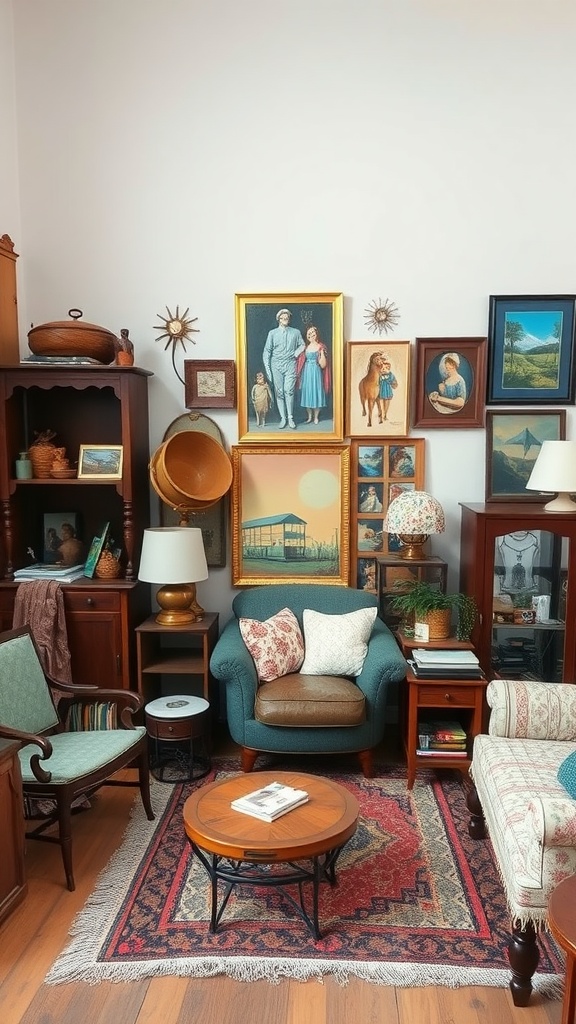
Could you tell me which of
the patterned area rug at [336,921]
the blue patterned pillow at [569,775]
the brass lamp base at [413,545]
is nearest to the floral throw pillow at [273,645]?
the brass lamp base at [413,545]

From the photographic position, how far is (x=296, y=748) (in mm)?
3611

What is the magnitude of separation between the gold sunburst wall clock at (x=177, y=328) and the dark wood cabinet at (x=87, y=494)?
0.27 meters

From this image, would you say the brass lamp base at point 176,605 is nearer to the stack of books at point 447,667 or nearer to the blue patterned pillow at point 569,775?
the stack of books at point 447,667

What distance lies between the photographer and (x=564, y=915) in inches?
71.7

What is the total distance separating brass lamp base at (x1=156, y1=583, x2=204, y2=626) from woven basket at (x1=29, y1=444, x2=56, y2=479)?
93cm

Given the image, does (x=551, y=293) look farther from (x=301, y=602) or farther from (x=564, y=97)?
(x=301, y=602)

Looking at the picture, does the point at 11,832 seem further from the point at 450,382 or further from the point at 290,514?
the point at 450,382

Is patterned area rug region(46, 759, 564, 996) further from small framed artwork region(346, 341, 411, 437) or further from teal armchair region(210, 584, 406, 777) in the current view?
small framed artwork region(346, 341, 411, 437)

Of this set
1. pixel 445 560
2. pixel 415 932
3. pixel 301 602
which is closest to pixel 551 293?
pixel 445 560

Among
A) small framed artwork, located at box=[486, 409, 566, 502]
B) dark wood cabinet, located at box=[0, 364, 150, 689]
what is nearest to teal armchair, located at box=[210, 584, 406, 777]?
dark wood cabinet, located at box=[0, 364, 150, 689]

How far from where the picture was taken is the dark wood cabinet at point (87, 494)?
3869 millimetres

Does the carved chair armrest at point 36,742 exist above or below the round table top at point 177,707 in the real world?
above

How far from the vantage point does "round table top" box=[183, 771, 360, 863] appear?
2363 millimetres

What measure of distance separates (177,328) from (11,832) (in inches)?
110
